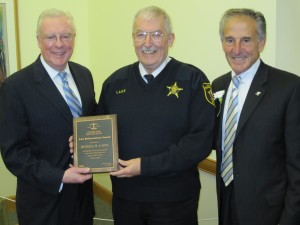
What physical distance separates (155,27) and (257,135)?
0.82 m

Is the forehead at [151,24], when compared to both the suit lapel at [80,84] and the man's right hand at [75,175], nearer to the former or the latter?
the suit lapel at [80,84]

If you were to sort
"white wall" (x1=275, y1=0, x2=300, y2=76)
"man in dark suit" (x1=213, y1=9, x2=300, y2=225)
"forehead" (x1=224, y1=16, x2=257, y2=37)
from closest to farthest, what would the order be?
"man in dark suit" (x1=213, y1=9, x2=300, y2=225), "forehead" (x1=224, y1=16, x2=257, y2=37), "white wall" (x1=275, y1=0, x2=300, y2=76)

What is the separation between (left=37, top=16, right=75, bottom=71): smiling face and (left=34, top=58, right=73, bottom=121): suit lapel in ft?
0.33

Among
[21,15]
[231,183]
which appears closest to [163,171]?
[231,183]

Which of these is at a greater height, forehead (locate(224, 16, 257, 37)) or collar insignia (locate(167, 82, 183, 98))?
forehead (locate(224, 16, 257, 37))

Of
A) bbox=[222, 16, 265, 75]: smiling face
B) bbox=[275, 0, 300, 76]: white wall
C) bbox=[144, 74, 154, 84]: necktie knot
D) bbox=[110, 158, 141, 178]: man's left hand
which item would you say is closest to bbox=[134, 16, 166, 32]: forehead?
bbox=[144, 74, 154, 84]: necktie knot

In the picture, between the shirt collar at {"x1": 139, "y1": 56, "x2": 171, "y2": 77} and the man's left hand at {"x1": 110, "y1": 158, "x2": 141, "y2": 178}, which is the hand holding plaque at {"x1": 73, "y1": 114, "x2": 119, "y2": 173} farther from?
the shirt collar at {"x1": 139, "y1": 56, "x2": 171, "y2": 77}

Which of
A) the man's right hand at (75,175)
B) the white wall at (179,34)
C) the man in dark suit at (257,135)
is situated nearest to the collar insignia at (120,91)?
the man's right hand at (75,175)

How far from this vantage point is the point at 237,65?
2051 mm

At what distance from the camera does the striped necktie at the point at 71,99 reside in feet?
7.22

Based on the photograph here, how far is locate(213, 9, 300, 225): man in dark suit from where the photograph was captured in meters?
1.87

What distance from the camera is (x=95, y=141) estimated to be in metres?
2.11

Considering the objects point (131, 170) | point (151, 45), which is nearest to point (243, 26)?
point (151, 45)

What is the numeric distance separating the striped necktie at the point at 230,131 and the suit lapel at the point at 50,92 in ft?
2.98
